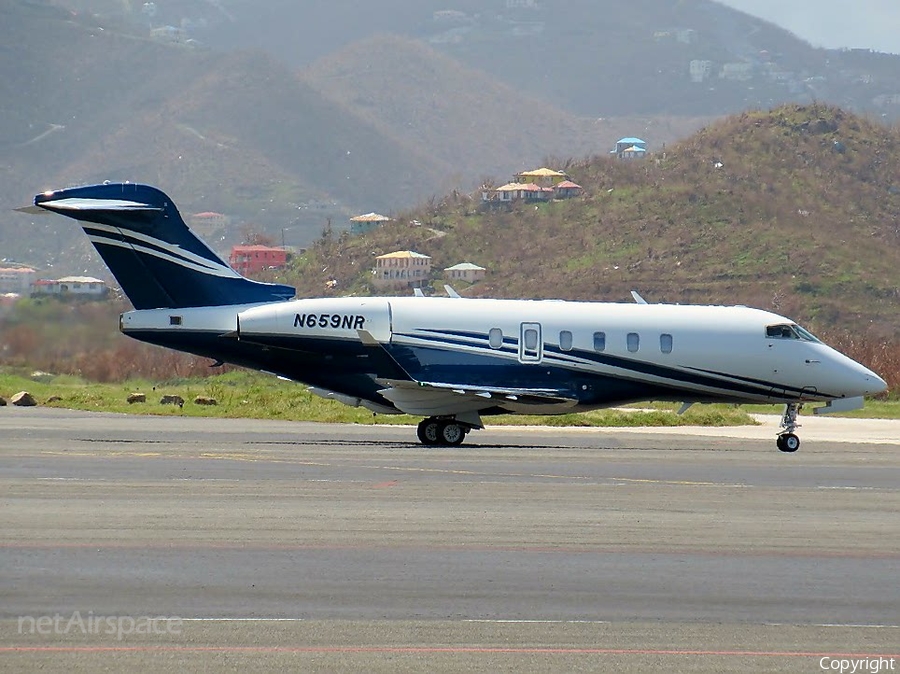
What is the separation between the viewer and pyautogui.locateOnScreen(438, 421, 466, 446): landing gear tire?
32.1 m

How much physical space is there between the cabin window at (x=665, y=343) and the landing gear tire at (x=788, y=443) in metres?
3.04

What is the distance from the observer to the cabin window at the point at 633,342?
1309 inches

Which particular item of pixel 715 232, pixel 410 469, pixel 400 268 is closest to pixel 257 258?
pixel 400 268

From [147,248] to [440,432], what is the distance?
705 centimetres

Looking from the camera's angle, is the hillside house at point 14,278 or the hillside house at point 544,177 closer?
the hillside house at point 544,177

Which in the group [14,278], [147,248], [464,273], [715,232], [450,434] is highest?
[14,278]

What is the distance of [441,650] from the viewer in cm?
1171

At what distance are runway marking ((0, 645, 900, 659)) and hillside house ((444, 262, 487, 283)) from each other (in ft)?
337

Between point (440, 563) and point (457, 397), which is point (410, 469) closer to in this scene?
point (457, 397)

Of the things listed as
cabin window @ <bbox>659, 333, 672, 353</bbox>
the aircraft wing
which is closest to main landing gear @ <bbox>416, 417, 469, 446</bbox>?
the aircraft wing

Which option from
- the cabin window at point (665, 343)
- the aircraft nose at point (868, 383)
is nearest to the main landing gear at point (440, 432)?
the cabin window at point (665, 343)

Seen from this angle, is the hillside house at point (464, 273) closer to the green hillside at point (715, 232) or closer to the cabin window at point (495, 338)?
the green hillside at point (715, 232)

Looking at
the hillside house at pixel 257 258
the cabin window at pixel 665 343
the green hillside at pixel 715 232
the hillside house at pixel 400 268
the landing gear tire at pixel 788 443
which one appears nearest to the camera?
the landing gear tire at pixel 788 443

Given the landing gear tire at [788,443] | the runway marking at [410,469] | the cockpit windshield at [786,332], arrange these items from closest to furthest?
the runway marking at [410,469]
the landing gear tire at [788,443]
the cockpit windshield at [786,332]
